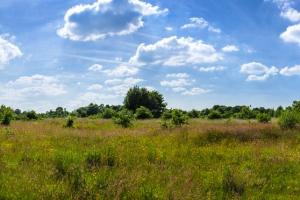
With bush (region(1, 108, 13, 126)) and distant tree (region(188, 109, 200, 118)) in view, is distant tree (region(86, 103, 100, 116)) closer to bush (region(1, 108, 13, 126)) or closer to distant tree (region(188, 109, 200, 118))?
distant tree (region(188, 109, 200, 118))

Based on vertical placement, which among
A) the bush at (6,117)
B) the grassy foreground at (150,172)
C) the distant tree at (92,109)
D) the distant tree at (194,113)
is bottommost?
the grassy foreground at (150,172)

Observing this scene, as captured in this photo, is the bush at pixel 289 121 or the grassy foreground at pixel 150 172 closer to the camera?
the grassy foreground at pixel 150 172

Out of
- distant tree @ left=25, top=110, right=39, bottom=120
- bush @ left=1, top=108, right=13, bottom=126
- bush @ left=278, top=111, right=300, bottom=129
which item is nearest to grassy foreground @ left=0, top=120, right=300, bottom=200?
bush @ left=278, top=111, right=300, bottom=129

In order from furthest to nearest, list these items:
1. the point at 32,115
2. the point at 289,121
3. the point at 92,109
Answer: the point at 92,109
the point at 32,115
the point at 289,121

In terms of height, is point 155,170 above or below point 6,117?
below

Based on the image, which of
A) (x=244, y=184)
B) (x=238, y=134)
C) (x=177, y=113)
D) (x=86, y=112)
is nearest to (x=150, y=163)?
(x=244, y=184)

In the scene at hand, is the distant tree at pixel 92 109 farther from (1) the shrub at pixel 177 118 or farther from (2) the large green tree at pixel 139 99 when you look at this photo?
(1) the shrub at pixel 177 118

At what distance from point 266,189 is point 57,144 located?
905cm

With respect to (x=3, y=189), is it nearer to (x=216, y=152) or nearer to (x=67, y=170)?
(x=67, y=170)

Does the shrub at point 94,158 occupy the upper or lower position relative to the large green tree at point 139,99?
lower

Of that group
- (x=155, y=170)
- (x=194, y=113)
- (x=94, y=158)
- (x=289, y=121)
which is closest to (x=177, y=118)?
(x=289, y=121)

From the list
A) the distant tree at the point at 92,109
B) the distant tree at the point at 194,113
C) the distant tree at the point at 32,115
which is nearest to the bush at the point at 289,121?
the distant tree at the point at 32,115

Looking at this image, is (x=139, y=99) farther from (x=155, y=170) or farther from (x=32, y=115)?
(x=155, y=170)

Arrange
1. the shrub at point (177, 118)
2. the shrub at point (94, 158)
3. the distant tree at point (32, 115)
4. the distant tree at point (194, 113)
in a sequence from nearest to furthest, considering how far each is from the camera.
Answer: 1. the shrub at point (94, 158)
2. the shrub at point (177, 118)
3. the distant tree at point (32, 115)
4. the distant tree at point (194, 113)
